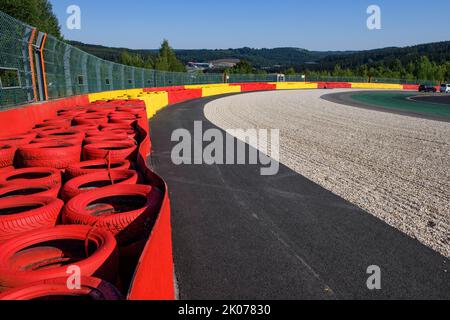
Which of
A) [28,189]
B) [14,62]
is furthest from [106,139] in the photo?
[14,62]

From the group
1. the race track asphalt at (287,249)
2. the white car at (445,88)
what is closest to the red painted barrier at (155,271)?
the race track asphalt at (287,249)

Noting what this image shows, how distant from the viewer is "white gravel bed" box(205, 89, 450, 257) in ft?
18.3

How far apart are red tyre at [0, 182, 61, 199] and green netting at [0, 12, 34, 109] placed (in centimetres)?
485

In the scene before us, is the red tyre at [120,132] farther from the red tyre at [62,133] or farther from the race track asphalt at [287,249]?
the race track asphalt at [287,249]

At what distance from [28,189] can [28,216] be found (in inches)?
67.4

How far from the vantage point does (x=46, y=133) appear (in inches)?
332

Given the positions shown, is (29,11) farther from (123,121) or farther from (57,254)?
(57,254)

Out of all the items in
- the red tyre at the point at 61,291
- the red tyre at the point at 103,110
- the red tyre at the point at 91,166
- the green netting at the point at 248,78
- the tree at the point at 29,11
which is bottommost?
the red tyre at the point at 61,291

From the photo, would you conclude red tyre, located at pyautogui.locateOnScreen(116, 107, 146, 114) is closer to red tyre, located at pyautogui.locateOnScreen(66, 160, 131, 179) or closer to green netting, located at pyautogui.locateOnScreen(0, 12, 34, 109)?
green netting, located at pyautogui.locateOnScreen(0, 12, 34, 109)

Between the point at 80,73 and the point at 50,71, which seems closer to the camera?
the point at 50,71

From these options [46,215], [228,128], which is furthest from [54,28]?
[46,215]

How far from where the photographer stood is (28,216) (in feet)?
12.5

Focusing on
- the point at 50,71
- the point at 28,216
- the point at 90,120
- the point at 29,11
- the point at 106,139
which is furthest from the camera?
the point at 29,11

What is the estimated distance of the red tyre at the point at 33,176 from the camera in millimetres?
5148
